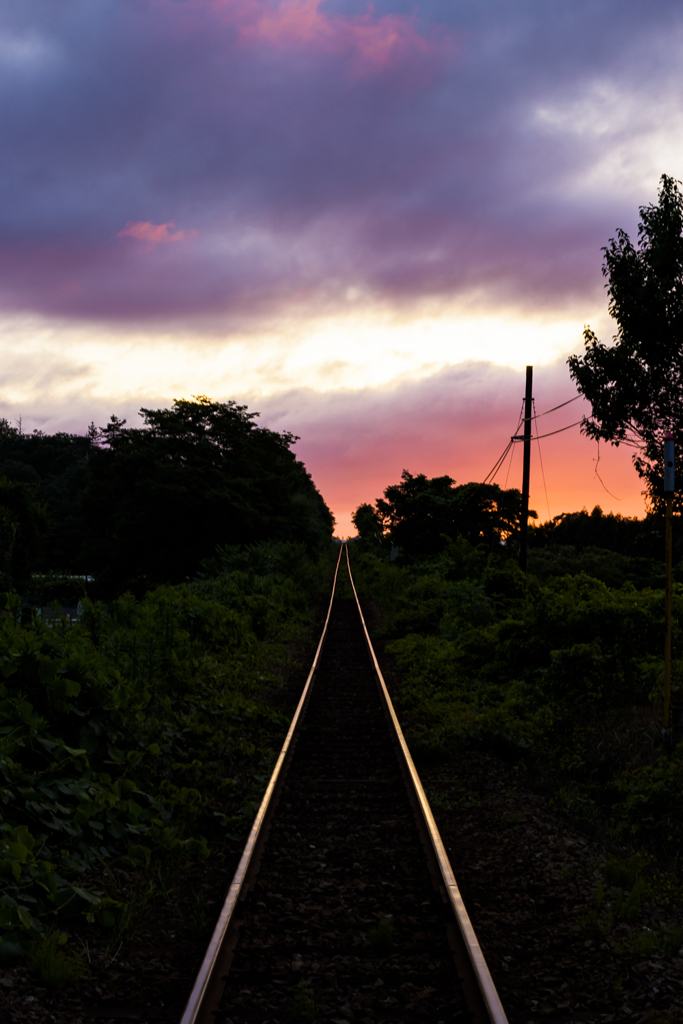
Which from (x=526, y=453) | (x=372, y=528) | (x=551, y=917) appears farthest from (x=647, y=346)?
(x=372, y=528)

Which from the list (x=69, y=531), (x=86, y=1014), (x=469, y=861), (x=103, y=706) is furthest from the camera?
(x=69, y=531)

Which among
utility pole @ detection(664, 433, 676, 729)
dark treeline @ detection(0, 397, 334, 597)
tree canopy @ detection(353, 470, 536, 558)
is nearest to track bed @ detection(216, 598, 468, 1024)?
utility pole @ detection(664, 433, 676, 729)

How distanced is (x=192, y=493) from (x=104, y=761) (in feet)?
102

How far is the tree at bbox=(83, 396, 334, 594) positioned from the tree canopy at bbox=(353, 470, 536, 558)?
7.19 metres

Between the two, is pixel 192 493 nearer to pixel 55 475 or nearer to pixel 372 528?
pixel 372 528

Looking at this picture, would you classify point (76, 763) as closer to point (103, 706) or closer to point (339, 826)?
point (103, 706)

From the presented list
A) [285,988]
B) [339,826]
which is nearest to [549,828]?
[339,826]

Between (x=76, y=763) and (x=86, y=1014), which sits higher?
(x=76, y=763)

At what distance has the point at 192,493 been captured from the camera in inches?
A: 1444

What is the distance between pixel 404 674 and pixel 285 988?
30.4 ft

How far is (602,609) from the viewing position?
9.84 meters

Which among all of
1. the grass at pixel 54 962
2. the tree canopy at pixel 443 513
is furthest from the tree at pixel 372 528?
the grass at pixel 54 962

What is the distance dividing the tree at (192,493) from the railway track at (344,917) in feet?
98.5

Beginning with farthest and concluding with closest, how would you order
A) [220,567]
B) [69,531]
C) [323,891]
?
1. [69,531]
2. [220,567]
3. [323,891]
